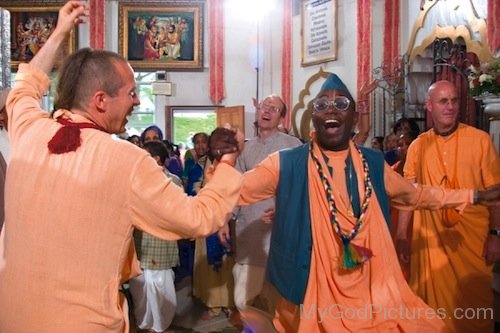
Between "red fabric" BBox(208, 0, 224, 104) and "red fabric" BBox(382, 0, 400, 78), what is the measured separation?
4968 mm

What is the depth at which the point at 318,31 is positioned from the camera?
11.7 meters

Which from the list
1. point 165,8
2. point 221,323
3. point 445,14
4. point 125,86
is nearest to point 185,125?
point 165,8

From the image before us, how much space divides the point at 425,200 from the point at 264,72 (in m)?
10.8

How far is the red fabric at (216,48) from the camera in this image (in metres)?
13.7

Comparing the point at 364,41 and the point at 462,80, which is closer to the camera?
the point at 462,80

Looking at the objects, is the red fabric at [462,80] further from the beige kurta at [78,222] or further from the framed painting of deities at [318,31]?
the beige kurta at [78,222]

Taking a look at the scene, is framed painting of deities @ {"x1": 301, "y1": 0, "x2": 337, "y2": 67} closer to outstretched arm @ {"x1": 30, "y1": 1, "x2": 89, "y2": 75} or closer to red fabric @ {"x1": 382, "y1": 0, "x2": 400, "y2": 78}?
red fabric @ {"x1": 382, "y1": 0, "x2": 400, "y2": 78}

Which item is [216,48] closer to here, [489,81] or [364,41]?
[364,41]

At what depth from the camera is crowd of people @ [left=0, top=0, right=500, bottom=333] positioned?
1872mm

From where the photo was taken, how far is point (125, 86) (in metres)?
1.98

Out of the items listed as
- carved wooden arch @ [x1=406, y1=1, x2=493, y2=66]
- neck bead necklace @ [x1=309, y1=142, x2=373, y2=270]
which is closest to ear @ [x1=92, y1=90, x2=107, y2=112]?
neck bead necklace @ [x1=309, y1=142, x2=373, y2=270]

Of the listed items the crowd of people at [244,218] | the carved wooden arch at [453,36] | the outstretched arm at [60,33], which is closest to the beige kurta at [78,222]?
the crowd of people at [244,218]

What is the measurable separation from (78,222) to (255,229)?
3240 mm

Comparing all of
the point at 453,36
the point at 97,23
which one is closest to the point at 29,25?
the point at 97,23
